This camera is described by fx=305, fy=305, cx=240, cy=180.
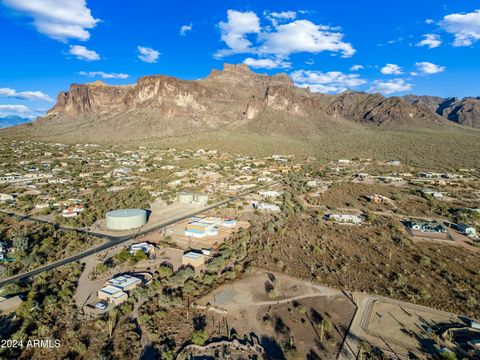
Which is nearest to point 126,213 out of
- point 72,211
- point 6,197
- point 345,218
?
point 72,211

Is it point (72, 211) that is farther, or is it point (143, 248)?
point (72, 211)

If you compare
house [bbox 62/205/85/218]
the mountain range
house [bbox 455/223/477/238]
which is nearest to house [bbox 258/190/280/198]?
house [bbox 455/223/477/238]

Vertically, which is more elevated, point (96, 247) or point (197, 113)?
point (197, 113)

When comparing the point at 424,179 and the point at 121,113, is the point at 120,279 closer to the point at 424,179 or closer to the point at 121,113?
the point at 424,179

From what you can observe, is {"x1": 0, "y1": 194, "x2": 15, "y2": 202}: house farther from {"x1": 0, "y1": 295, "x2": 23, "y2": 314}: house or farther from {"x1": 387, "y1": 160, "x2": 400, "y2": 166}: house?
{"x1": 387, "y1": 160, "x2": 400, "y2": 166}: house

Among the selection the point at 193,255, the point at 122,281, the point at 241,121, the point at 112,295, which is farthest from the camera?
the point at 241,121

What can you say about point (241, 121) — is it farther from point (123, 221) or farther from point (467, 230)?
point (467, 230)
